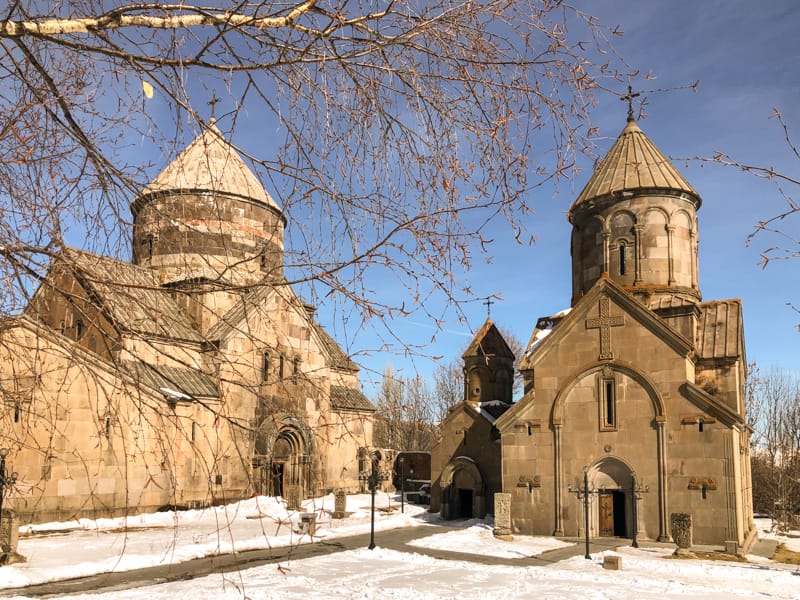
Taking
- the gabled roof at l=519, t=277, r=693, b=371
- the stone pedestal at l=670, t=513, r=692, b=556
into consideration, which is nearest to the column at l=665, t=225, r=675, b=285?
the gabled roof at l=519, t=277, r=693, b=371

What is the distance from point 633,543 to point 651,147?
12.2m

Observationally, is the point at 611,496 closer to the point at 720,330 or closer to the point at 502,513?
the point at 502,513

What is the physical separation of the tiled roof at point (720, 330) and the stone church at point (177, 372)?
945 centimetres

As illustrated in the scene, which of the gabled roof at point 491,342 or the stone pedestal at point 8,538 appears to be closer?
the stone pedestal at point 8,538

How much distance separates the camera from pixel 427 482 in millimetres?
31578

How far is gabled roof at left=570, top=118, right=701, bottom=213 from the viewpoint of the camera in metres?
20.9

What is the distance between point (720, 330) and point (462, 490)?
9478 millimetres

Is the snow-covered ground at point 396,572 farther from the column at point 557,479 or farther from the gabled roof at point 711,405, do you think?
the gabled roof at point 711,405

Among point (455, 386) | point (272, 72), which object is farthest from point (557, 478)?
point (455, 386)

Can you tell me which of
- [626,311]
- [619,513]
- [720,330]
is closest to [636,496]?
[619,513]

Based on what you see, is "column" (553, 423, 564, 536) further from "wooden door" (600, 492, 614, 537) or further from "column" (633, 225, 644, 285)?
"column" (633, 225, 644, 285)

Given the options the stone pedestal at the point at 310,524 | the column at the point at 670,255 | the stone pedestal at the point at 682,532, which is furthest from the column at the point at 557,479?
the stone pedestal at the point at 310,524

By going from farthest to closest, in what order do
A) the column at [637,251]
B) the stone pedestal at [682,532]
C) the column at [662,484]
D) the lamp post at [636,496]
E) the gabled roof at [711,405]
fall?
1. the column at [637,251]
2. the lamp post at [636,496]
3. the column at [662,484]
4. the gabled roof at [711,405]
5. the stone pedestal at [682,532]

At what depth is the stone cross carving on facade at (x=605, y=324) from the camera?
18578 millimetres
